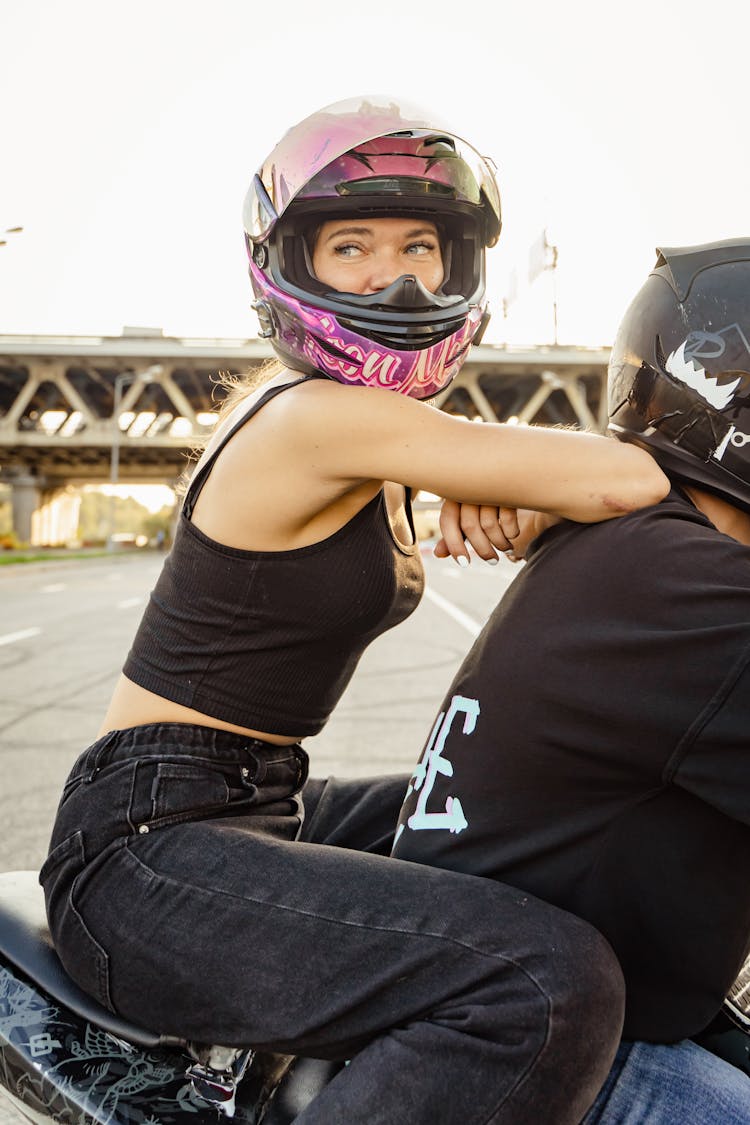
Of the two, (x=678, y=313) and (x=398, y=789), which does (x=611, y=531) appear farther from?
(x=398, y=789)

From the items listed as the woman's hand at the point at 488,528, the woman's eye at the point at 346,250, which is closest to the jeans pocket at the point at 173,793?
the woman's hand at the point at 488,528

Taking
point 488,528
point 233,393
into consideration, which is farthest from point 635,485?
point 233,393

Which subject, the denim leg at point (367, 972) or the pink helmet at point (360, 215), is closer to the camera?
the denim leg at point (367, 972)

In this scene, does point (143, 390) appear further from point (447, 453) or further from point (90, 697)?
point (447, 453)

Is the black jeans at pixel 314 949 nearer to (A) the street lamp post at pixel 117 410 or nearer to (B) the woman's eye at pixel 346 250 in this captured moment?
(B) the woman's eye at pixel 346 250

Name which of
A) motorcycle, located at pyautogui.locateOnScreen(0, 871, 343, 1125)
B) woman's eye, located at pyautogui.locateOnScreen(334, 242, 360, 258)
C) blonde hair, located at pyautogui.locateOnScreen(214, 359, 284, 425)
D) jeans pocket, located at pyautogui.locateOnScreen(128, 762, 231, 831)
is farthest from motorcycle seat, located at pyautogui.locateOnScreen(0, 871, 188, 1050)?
woman's eye, located at pyautogui.locateOnScreen(334, 242, 360, 258)

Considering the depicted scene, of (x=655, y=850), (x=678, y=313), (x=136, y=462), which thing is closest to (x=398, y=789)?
(x=655, y=850)

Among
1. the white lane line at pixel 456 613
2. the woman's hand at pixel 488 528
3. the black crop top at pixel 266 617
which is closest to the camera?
the black crop top at pixel 266 617

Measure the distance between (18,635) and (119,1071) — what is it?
10583 mm

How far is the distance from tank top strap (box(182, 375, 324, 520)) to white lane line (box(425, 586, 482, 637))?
330 inches

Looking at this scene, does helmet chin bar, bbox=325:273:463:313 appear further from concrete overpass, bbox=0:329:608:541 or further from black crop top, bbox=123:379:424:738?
concrete overpass, bbox=0:329:608:541

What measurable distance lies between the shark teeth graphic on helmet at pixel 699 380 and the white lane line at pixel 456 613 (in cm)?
849

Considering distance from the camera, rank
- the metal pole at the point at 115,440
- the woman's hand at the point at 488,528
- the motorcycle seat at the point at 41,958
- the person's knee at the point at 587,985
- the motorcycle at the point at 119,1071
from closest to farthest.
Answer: the person's knee at the point at 587,985
the motorcycle at the point at 119,1071
the motorcycle seat at the point at 41,958
the woman's hand at the point at 488,528
the metal pole at the point at 115,440

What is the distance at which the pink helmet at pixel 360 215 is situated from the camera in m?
1.99
